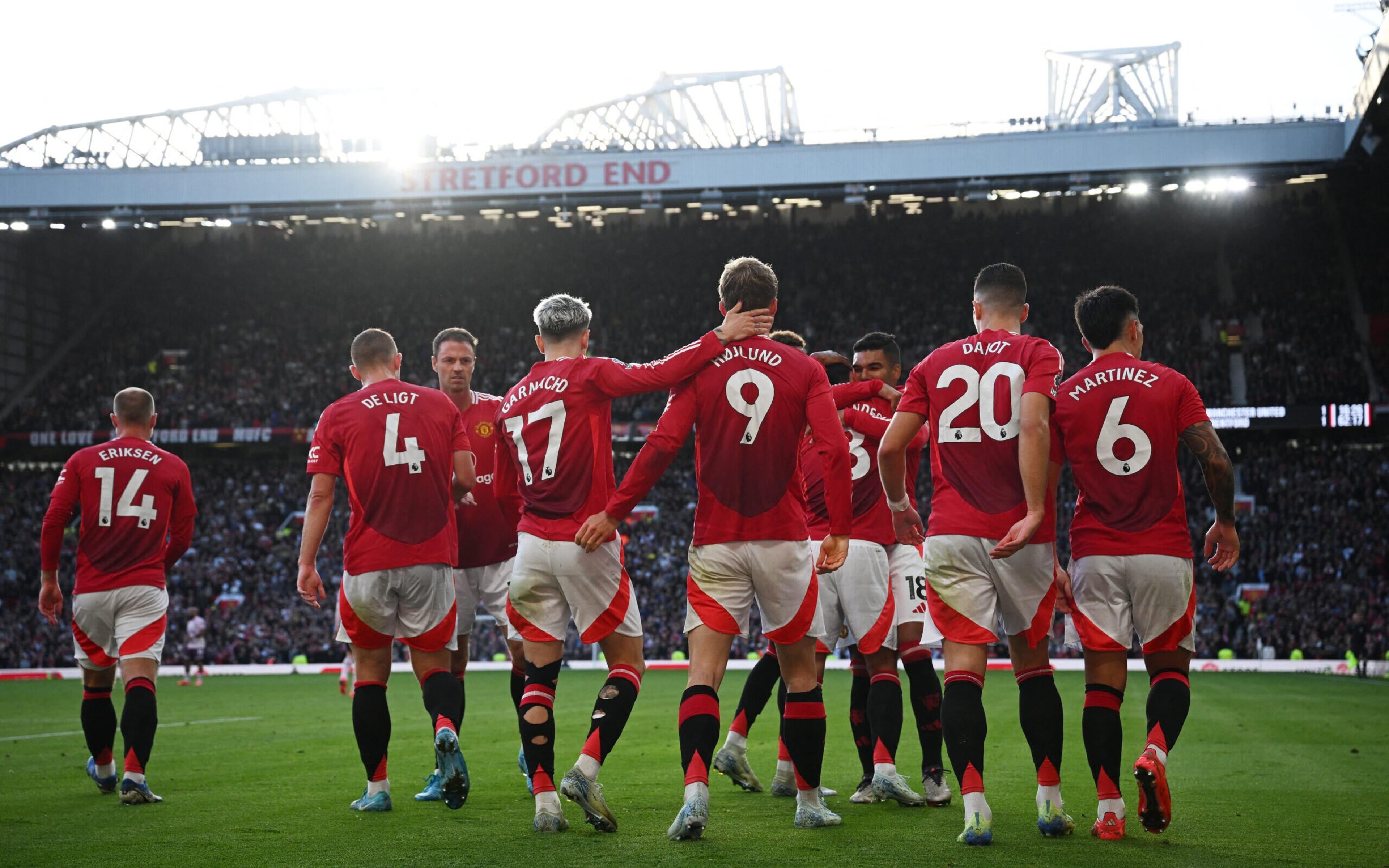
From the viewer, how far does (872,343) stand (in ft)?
23.8

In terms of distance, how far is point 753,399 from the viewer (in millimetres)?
5629

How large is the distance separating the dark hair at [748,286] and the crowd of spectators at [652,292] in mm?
29388

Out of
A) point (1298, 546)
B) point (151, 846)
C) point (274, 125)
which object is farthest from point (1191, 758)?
point (274, 125)

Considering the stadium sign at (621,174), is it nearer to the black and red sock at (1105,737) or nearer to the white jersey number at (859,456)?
the white jersey number at (859,456)

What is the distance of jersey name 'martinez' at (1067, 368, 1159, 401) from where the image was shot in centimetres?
565

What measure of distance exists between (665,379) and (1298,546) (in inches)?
1077

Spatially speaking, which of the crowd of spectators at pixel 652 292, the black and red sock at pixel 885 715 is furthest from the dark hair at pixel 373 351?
the crowd of spectators at pixel 652 292

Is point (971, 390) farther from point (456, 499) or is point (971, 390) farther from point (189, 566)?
point (189, 566)

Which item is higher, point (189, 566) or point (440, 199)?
point (440, 199)

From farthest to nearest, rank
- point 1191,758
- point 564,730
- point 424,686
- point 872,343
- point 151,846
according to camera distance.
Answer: point 564,730 → point 1191,758 → point 872,343 → point 424,686 → point 151,846

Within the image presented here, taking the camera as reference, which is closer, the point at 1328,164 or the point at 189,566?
the point at 1328,164

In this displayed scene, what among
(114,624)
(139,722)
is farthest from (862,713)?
(114,624)

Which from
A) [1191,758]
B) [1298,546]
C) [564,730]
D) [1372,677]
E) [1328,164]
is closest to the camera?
[1191,758]

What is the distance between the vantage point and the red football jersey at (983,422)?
558 centimetres
